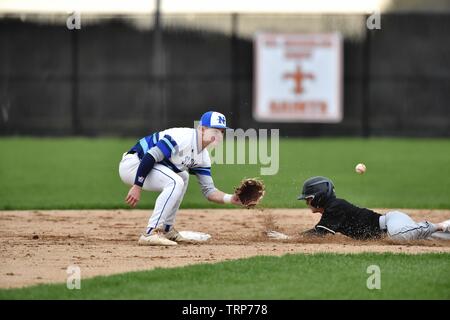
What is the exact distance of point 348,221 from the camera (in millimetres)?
10484

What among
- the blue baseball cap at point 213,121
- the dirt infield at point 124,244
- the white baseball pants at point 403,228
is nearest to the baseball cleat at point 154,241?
the dirt infield at point 124,244

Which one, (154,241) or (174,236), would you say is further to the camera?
(174,236)

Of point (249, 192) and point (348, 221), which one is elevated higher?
point (249, 192)

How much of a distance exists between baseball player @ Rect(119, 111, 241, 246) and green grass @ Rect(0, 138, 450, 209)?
4.76 m

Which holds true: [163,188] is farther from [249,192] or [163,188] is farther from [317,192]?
[317,192]

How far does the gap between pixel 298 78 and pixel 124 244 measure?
73.3ft

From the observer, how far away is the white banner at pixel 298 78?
32.4 metres

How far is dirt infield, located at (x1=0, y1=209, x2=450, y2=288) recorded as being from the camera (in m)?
9.06

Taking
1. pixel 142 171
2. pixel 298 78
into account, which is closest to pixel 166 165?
pixel 142 171

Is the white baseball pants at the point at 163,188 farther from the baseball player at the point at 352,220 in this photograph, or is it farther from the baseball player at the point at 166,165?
the baseball player at the point at 352,220

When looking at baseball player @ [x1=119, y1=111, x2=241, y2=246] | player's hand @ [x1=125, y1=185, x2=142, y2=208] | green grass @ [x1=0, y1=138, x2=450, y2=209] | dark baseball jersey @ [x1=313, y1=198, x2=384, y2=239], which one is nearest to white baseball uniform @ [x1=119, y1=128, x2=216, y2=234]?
baseball player @ [x1=119, y1=111, x2=241, y2=246]

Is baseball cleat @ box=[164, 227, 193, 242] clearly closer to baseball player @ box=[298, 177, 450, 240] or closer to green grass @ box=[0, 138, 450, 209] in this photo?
baseball player @ box=[298, 177, 450, 240]

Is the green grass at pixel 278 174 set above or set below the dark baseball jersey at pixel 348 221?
below
